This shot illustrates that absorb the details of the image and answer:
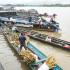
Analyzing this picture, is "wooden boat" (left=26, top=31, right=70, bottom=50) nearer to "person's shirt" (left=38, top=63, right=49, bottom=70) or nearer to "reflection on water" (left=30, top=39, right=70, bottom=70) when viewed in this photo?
"reflection on water" (left=30, top=39, right=70, bottom=70)

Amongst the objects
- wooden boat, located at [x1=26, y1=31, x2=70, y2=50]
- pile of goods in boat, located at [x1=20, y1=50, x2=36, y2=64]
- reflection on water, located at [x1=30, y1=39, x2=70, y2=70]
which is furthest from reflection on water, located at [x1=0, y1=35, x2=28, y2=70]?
wooden boat, located at [x1=26, y1=31, x2=70, y2=50]

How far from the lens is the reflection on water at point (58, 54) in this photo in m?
18.8

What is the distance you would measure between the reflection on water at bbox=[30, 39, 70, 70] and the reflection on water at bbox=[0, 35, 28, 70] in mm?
2838

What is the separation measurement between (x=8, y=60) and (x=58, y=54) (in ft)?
14.0

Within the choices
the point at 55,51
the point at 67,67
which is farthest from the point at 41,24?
the point at 67,67

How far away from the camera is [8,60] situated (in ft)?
64.8

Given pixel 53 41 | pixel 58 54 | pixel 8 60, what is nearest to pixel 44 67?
pixel 8 60

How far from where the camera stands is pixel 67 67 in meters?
18.2

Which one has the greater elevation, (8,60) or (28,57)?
(28,57)

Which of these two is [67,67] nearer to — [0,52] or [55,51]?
[55,51]

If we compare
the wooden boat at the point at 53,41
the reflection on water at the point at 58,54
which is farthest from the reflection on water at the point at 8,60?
the wooden boat at the point at 53,41

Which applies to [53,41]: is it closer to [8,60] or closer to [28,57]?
[8,60]

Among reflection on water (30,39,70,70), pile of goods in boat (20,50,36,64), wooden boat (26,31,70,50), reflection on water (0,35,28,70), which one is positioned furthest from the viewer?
wooden boat (26,31,70,50)

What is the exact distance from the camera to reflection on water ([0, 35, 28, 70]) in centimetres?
1812
